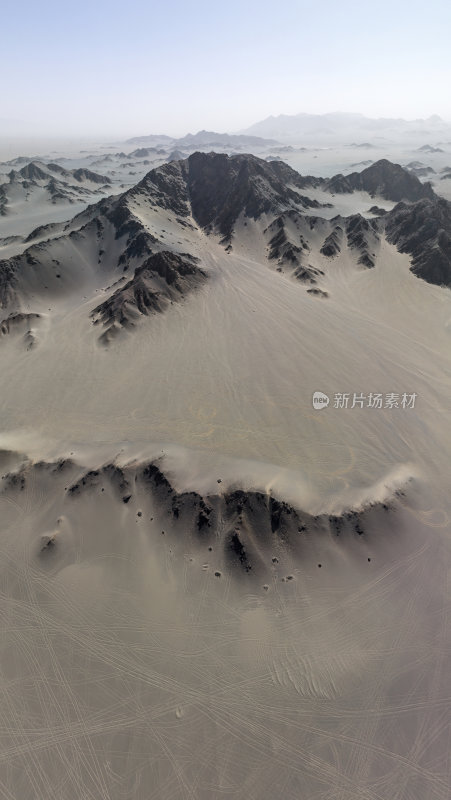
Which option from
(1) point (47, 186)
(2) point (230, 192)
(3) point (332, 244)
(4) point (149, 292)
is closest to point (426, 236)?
(3) point (332, 244)

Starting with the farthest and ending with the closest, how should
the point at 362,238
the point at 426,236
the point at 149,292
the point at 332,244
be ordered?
the point at 362,238, the point at 332,244, the point at 426,236, the point at 149,292

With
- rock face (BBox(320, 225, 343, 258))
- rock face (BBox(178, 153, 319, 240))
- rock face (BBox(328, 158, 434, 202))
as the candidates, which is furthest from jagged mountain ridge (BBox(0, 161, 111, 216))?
rock face (BBox(320, 225, 343, 258))

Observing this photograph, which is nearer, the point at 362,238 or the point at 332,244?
the point at 332,244

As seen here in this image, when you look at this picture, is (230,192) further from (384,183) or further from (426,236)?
(384,183)

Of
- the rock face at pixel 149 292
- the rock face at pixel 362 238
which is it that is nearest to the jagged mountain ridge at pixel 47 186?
the rock face at pixel 149 292

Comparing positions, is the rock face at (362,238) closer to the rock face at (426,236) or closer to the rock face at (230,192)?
the rock face at (426,236)
